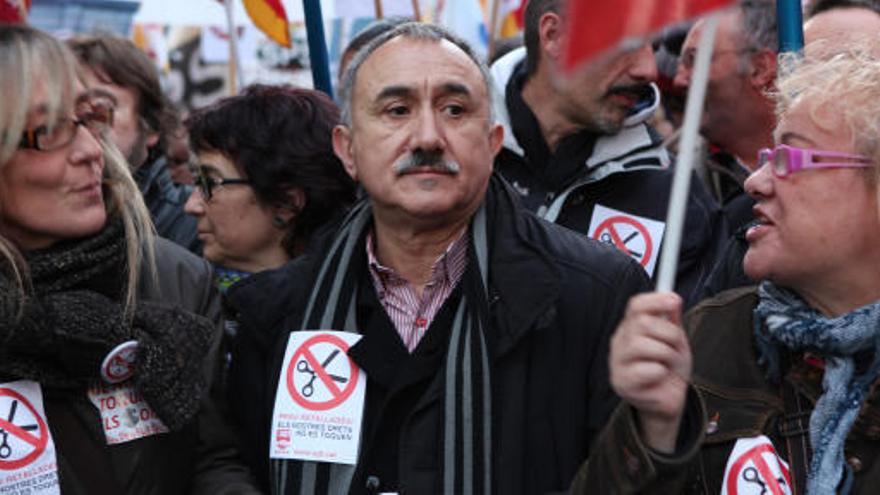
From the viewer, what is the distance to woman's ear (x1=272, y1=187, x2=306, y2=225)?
4.08 metres

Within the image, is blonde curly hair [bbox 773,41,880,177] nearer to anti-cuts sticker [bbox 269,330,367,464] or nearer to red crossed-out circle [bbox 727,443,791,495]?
red crossed-out circle [bbox 727,443,791,495]

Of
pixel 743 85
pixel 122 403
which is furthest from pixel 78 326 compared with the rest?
pixel 743 85

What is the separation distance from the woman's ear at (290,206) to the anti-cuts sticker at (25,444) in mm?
1232

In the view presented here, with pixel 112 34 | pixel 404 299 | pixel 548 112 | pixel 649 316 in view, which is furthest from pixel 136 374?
pixel 112 34

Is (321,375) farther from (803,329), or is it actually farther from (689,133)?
(689,133)

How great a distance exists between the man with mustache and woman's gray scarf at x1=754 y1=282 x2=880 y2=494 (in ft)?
4.16

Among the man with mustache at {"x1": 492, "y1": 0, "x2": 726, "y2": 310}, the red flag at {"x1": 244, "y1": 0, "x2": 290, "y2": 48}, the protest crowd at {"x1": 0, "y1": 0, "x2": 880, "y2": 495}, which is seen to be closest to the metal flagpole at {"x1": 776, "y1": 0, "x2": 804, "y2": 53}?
the protest crowd at {"x1": 0, "y1": 0, "x2": 880, "y2": 495}

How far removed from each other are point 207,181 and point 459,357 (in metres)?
1.45

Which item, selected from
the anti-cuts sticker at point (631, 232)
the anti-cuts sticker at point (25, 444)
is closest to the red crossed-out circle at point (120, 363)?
the anti-cuts sticker at point (25, 444)

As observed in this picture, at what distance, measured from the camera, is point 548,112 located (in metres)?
4.36

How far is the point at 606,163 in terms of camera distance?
4180 mm

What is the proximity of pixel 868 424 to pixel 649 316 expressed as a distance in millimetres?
600

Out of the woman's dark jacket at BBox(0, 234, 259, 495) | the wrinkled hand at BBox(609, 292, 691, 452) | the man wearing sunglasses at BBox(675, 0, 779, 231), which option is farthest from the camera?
the man wearing sunglasses at BBox(675, 0, 779, 231)

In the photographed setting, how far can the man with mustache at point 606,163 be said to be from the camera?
4082 millimetres
